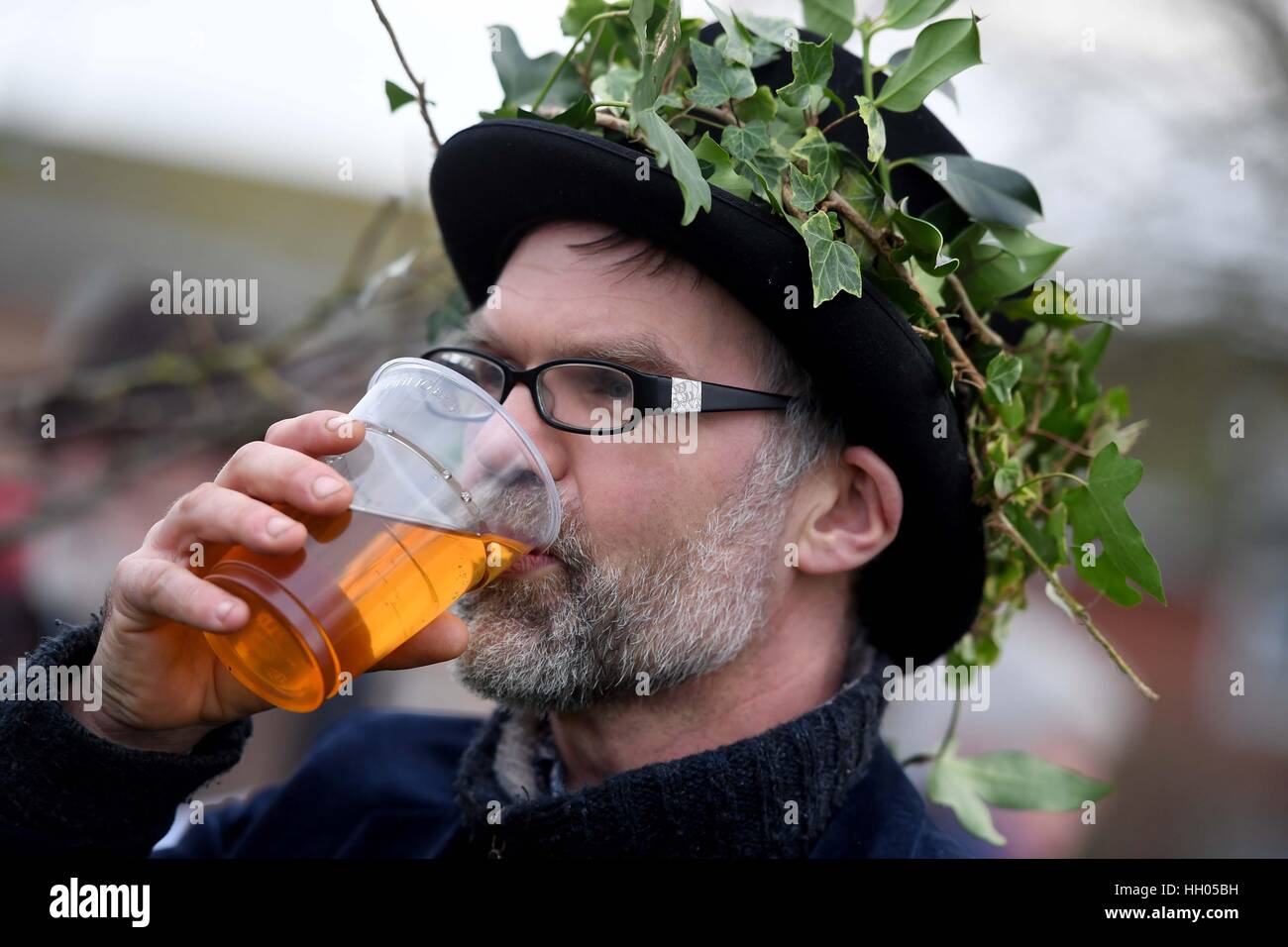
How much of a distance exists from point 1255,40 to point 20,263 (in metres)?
6.66

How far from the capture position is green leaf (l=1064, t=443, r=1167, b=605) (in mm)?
1781

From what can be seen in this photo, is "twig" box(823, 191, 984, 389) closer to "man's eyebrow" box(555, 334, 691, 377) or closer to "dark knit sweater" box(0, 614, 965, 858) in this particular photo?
"man's eyebrow" box(555, 334, 691, 377)

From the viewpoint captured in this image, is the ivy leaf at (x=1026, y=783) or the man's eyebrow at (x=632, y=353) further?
the ivy leaf at (x=1026, y=783)

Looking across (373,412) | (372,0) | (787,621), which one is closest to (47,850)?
(373,412)

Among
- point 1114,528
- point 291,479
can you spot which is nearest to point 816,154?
point 1114,528

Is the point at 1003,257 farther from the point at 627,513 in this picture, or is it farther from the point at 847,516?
the point at 627,513

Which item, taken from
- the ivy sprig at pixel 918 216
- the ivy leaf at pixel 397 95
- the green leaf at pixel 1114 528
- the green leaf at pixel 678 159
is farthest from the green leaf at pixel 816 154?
the ivy leaf at pixel 397 95

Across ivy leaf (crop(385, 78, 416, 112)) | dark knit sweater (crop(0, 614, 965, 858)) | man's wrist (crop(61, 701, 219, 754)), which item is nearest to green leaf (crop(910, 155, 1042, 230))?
dark knit sweater (crop(0, 614, 965, 858))

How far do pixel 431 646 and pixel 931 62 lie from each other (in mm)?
1204

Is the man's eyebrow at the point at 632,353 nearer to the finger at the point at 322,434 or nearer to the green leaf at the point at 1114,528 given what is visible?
the finger at the point at 322,434

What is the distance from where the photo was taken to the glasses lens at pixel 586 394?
1898mm

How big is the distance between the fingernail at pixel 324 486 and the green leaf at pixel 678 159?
2.02ft

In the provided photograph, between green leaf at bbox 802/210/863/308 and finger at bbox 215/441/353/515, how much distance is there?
2.61ft

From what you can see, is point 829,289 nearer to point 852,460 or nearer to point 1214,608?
point 852,460
